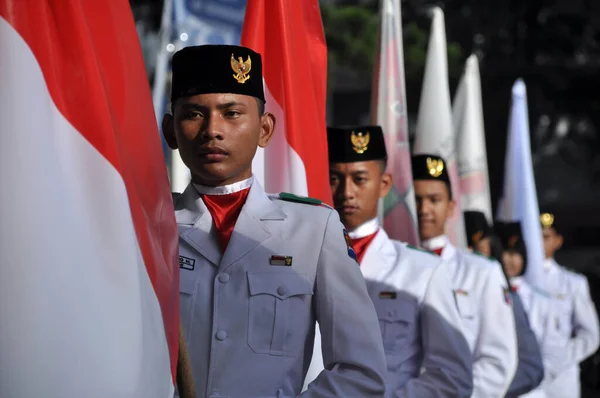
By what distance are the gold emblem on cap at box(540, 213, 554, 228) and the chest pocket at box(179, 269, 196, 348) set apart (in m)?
9.70

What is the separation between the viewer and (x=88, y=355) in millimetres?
2602

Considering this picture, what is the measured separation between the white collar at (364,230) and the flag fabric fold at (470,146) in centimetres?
A: 383

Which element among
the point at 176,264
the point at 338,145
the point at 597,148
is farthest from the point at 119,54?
the point at 597,148

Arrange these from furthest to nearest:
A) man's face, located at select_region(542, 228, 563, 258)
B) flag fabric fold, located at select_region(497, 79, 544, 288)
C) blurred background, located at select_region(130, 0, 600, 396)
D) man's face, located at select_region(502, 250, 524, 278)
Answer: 1. blurred background, located at select_region(130, 0, 600, 396)
2. man's face, located at select_region(542, 228, 563, 258)
3. flag fabric fold, located at select_region(497, 79, 544, 288)
4. man's face, located at select_region(502, 250, 524, 278)

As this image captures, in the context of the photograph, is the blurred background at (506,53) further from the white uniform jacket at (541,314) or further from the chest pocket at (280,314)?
the chest pocket at (280,314)

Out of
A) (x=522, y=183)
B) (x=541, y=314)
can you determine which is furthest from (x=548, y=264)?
(x=522, y=183)

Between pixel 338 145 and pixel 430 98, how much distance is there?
9.55 feet

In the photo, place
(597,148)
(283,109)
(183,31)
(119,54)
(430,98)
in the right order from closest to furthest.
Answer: (119,54) < (283,109) < (183,31) < (430,98) < (597,148)

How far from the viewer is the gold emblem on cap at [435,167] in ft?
23.6

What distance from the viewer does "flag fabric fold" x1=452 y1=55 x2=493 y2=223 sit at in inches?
372

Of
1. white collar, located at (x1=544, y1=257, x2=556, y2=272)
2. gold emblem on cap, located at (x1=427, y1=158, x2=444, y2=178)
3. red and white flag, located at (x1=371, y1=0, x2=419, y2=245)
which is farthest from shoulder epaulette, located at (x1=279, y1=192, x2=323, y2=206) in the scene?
white collar, located at (x1=544, y1=257, x2=556, y2=272)

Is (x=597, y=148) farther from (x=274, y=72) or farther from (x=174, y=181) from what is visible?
(x=274, y=72)

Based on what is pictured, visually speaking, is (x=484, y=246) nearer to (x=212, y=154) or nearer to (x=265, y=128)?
(x=265, y=128)

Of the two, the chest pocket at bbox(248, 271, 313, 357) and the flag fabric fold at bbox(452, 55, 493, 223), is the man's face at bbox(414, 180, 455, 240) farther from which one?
the chest pocket at bbox(248, 271, 313, 357)
